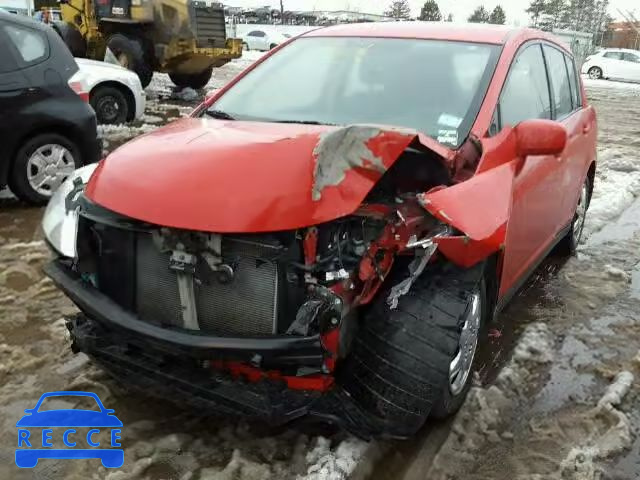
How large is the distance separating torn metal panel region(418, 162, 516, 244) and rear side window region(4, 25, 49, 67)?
464 cm

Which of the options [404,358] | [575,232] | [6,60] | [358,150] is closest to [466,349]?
[404,358]

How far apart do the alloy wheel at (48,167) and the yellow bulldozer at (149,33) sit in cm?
827

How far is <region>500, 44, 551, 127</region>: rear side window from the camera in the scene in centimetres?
346

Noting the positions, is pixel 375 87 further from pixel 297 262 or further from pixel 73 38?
pixel 73 38

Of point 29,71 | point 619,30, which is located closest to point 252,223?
point 29,71

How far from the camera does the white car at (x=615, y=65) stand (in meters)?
28.4

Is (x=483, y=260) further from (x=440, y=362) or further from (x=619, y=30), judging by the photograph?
(x=619, y=30)

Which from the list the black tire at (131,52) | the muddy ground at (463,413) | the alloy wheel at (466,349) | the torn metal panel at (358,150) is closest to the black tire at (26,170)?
the muddy ground at (463,413)

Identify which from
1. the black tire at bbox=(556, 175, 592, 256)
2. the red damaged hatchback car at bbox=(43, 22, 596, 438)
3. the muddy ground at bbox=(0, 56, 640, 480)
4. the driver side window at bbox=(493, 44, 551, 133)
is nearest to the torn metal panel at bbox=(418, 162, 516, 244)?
the red damaged hatchback car at bbox=(43, 22, 596, 438)

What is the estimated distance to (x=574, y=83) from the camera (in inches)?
197

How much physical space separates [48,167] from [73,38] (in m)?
9.65

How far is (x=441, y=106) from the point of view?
3.27 metres

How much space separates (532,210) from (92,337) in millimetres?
2405

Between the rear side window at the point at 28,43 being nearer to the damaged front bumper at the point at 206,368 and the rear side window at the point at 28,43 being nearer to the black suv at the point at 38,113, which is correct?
the black suv at the point at 38,113
